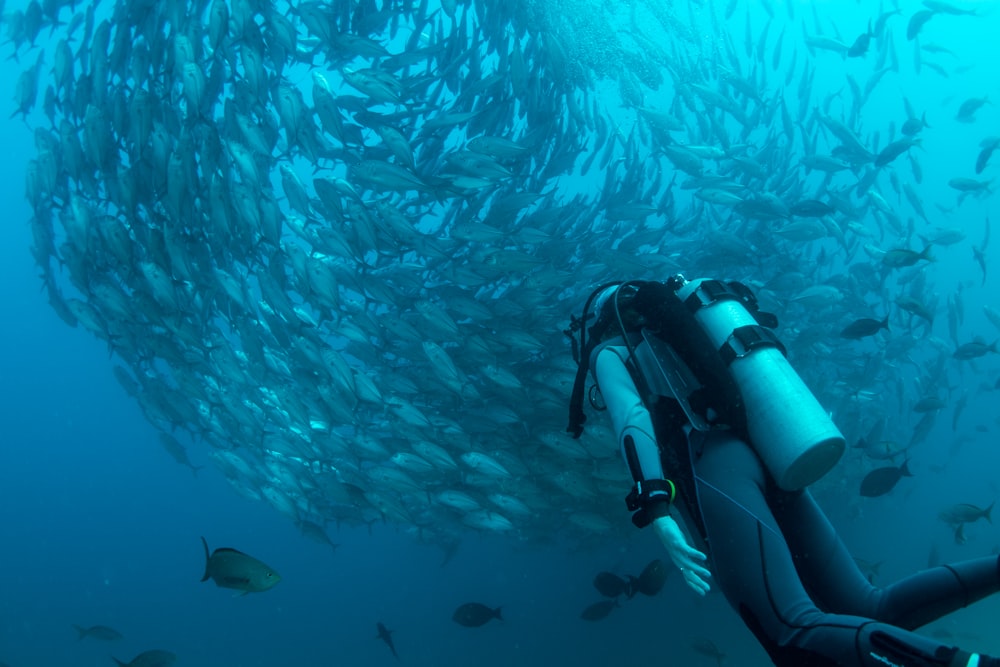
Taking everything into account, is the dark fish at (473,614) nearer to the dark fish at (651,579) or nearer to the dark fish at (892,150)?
the dark fish at (651,579)

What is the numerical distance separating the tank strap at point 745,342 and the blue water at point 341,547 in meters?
11.4

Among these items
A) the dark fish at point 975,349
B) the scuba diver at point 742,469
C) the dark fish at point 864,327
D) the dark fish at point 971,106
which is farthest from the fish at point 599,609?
the dark fish at point 971,106

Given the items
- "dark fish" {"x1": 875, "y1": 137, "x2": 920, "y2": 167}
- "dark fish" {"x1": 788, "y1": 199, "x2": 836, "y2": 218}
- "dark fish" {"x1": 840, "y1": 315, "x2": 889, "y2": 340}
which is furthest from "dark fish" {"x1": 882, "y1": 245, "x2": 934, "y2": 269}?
"dark fish" {"x1": 875, "y1": 137, "x2": 920, "y2": 167}

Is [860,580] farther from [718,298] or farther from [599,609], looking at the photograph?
[599,609]

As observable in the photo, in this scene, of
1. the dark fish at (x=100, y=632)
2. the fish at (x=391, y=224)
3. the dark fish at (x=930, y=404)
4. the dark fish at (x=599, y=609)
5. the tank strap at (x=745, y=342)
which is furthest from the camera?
the dark fish at (x=100, y=632)

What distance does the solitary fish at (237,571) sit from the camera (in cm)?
472

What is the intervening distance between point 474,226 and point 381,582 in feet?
129

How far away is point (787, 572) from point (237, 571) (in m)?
4.46

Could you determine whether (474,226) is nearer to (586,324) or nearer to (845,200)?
(586,324)

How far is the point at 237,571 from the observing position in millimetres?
4738

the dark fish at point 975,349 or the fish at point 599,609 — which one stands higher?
the dark fish at point 975,349

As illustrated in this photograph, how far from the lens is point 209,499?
78.1 m

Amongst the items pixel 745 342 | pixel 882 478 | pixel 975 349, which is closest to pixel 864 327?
pixel 882 478

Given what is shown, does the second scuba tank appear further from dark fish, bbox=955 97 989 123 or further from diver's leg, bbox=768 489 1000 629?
dark fish, bbox=955 97 989 123
